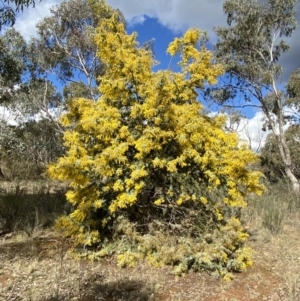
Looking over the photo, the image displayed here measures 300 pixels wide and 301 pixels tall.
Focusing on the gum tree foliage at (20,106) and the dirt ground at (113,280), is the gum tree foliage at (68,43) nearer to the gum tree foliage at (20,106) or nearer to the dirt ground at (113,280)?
the gum tree foliage at (20,106)

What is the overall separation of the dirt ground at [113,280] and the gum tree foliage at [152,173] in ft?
0.78

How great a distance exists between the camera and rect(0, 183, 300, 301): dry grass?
4340mm

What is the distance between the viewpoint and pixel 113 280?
4773 mm

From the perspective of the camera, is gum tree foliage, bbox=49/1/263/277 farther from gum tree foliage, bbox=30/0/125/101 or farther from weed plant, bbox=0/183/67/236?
gum tree foliage, bbox=30/0/125/101

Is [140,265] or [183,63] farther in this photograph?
[183,63]

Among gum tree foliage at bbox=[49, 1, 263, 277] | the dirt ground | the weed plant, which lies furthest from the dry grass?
the weed plant

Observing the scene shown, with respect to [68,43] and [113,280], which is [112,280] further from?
[68,43]

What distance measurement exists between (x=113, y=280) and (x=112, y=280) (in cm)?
1

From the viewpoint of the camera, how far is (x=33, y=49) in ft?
60.0

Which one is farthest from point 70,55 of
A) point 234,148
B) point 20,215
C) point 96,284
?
point 96,284

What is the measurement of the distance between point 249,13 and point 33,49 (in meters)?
10.1

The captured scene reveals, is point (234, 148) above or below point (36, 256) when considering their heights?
above

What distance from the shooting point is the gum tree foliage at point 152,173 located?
532 cm

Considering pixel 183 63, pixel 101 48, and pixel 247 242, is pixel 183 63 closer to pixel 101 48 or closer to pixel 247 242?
pixel 101 48
